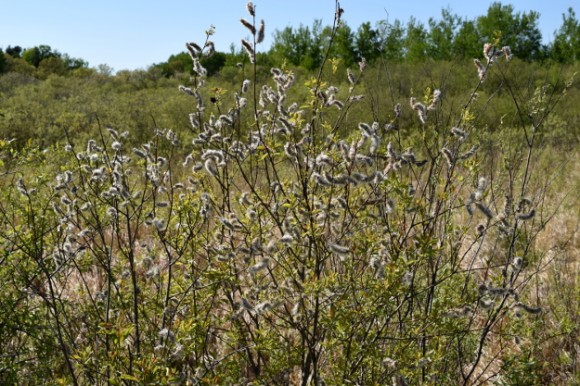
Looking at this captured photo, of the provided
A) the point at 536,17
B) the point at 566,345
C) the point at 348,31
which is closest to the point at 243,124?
the point at 566,345

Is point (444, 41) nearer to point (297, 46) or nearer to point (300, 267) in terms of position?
point (297, 46)

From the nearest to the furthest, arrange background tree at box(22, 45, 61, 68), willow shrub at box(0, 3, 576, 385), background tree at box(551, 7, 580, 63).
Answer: willow shrub at box(0, 3, 576, 385), background tree at box(551, 7, 580, 63), background tree at box(22, 45, 61, 68)

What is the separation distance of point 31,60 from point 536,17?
48778 millimetres

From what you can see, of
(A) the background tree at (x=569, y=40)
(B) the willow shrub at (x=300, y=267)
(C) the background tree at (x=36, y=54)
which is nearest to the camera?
(B) the willow shrub at (x=300, y=267)

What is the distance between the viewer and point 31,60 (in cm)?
5912

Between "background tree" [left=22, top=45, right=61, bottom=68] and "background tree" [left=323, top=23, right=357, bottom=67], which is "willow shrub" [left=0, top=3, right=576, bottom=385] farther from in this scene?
"background tree" [left=22, top=45, right=61, bottom=68]

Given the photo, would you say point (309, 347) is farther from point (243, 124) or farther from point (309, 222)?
→ point (243, 124)

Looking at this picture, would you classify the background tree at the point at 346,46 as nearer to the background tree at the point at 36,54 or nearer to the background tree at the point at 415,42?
the background tree at the point at 415,42

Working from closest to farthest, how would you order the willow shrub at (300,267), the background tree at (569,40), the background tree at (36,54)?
1. the willow shrub at (300,267)
2. the background tree at (569,40)
3. the background tree at (36,54)

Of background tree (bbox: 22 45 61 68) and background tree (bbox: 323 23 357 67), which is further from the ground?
background tree (bbox: 22 45 61 68)

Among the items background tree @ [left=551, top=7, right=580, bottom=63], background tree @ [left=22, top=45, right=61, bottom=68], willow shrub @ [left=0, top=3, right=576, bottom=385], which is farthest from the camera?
background tree @ [left=22, top=45, right=61, bottom=68]

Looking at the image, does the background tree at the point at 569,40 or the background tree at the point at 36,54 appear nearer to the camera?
the background tree at the point at 569,40

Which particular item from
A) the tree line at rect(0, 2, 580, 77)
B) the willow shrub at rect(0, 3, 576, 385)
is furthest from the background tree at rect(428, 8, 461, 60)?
the willow shrub at rect(0, 3, 576, 385)

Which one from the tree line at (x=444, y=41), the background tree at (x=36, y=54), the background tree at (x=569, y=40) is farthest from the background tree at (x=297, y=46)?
the background tree at (x=36, y=54)
